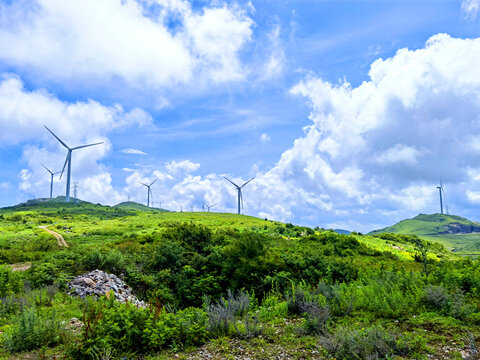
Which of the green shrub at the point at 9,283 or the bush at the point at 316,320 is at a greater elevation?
the green shrub at the point at 9,283

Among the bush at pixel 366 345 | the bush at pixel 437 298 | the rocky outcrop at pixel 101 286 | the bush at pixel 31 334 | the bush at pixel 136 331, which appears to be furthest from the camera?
the rocky outcrop at pixel 101 286

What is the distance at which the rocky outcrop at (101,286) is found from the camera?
1720 centimetres

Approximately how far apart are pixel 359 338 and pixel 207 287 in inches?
477

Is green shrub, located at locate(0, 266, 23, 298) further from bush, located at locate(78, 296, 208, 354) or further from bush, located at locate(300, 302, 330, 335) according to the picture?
bush, located at locate(300, 302, 330, 335)

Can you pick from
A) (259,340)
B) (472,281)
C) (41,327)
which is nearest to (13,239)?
(41,327)

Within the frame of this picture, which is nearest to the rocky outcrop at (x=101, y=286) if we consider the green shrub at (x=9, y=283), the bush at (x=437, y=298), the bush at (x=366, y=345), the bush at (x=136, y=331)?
the green shrub at (x=9, y=283)

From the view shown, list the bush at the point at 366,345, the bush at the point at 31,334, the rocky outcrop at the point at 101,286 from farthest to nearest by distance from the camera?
the rocky outcrop at the point at 101,286, the bush at the point at 31,334, the bush at the point at 366,345

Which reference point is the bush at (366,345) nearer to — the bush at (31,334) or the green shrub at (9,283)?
the bush at (31,334)

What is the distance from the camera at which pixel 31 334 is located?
9938 mm

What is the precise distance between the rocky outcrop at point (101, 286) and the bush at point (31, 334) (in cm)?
644

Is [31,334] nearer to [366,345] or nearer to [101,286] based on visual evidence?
[101,286]

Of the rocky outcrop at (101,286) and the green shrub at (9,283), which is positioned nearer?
the green shrub at (9,283)

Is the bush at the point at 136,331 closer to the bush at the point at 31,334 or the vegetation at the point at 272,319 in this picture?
the vegetation at the point at 272,319

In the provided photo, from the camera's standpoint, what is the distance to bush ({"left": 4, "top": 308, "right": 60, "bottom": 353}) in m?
9.68
